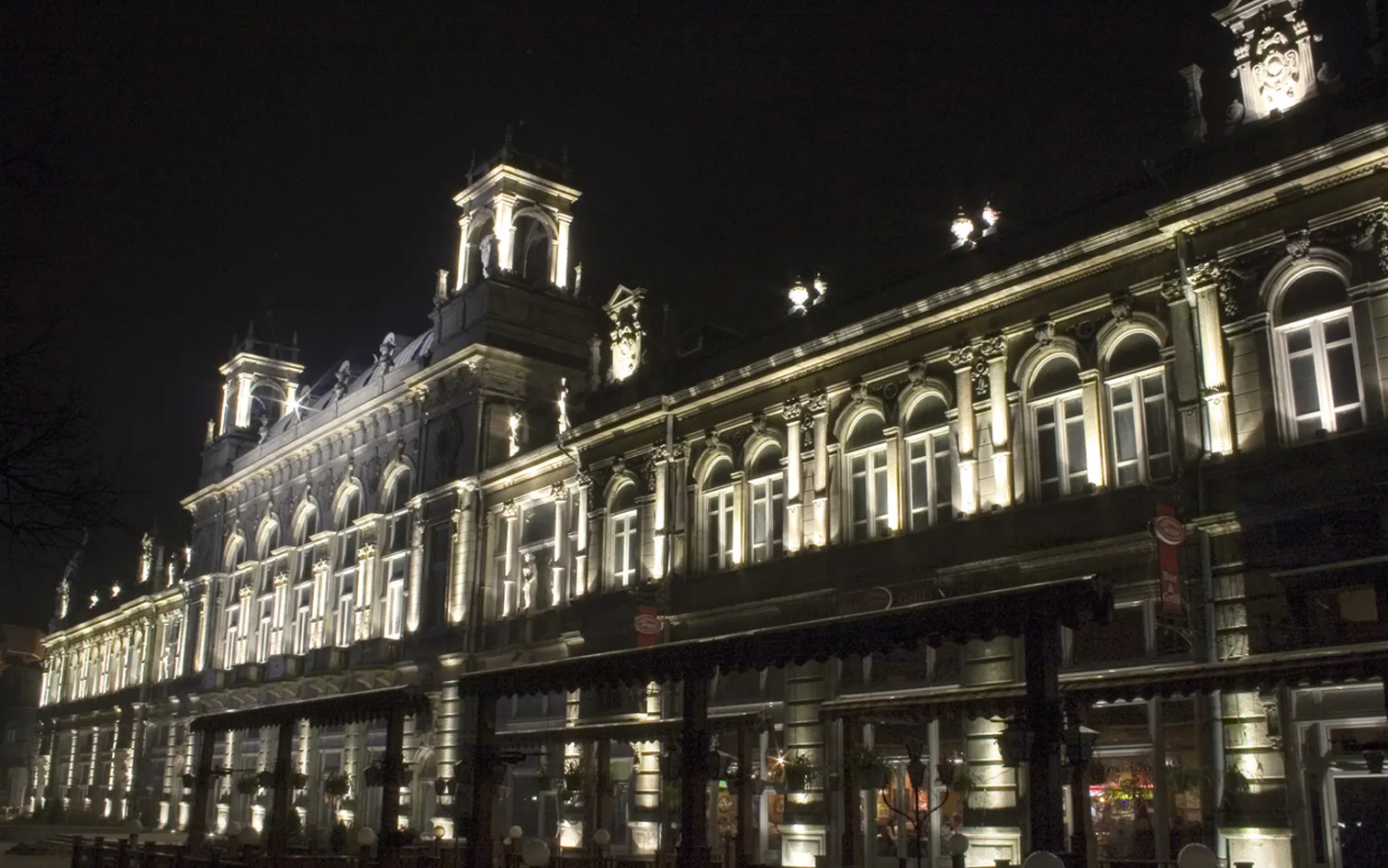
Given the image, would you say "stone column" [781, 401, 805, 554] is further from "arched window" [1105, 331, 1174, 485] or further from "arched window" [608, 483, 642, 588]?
"arched window" [1105, 331, 1174, 485]

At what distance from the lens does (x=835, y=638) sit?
14.7m

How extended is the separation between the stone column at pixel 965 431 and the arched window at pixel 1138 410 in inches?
121

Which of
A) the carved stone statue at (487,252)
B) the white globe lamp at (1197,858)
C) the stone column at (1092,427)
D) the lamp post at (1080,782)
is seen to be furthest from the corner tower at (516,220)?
the white globe lamp at (1197,858)

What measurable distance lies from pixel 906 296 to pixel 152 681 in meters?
56.3

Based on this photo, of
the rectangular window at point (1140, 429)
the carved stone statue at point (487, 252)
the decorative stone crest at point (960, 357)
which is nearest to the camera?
the rectangular window at point (1140, 429)

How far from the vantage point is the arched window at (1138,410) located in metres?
23.7

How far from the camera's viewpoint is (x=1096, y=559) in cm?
2364

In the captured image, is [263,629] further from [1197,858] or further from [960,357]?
[1197,858]

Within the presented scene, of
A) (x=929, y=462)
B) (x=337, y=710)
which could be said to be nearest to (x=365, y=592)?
(x=337, y=710)

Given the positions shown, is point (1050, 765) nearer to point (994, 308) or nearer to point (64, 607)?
point (994, 308)

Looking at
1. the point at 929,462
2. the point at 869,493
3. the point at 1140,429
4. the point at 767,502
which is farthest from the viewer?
the point at 767,502

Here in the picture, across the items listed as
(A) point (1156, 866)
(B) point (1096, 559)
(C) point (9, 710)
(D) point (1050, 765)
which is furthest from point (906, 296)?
(C) point (9, 710)

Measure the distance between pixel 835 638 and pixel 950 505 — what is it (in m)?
13.1

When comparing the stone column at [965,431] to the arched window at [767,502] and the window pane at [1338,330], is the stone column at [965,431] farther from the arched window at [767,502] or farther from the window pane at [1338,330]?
the window pane at [1338,330]
